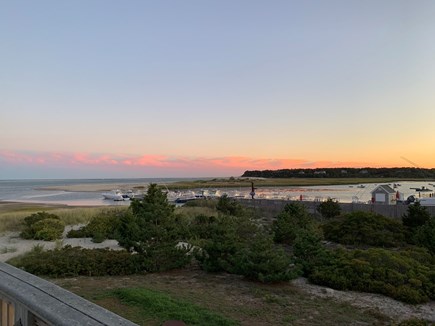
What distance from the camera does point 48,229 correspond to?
1609cm

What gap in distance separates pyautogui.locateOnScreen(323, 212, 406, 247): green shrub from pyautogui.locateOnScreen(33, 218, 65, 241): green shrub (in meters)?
10.9

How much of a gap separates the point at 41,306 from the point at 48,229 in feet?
50.1

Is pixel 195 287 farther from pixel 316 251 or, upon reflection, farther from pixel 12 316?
pixel 12 316

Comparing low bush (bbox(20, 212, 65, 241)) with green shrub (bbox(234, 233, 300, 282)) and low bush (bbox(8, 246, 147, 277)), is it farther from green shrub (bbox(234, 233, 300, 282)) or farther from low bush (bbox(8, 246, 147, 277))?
green shrub (bbox(234, 233, 300, 282))

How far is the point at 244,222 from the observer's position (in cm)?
1309

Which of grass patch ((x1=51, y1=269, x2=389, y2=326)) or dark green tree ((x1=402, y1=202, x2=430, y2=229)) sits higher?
dark green tree ((x1=402, y1=202, x2=430, y2=229))

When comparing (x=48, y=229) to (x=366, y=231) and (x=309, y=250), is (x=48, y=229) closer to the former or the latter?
(x=309, y=250)

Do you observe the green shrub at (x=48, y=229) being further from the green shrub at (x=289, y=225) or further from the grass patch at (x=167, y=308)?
the grass patch at (x=167, y=308)

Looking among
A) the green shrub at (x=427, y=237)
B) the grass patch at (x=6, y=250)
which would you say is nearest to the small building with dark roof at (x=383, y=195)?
the green shrub at (x=427, y=237)

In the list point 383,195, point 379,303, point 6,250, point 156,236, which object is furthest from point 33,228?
point 383,195

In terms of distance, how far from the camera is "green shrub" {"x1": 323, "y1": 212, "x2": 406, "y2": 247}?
14.9 meters

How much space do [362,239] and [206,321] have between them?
1123cm

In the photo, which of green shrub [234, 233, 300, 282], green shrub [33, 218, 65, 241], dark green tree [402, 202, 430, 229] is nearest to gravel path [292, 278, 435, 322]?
green shrub [234, 233, 300, 282]

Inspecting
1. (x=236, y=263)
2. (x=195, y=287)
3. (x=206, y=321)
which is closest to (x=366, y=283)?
(x=236, y=263)
